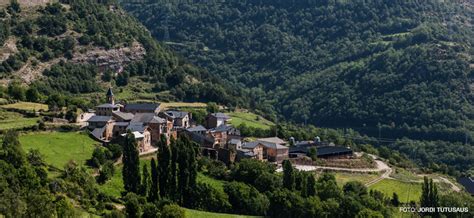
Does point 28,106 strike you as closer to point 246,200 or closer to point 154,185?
point 154,185

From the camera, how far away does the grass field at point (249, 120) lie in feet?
459

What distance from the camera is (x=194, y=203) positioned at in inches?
3359

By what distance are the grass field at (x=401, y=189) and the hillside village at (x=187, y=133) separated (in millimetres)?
10866

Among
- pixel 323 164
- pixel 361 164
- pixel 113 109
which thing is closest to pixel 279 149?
pixel 323 164

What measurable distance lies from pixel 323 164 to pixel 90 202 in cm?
4640

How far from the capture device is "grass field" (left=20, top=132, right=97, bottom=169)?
86.9m

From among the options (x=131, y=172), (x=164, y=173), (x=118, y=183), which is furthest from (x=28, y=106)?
(x=164, y=173)

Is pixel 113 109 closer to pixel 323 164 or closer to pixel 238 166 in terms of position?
pixel 238 166

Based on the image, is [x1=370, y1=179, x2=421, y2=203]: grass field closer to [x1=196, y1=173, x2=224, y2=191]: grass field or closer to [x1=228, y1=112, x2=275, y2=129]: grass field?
[x1=196, y1=173, x2=224, y2=191]: grass field

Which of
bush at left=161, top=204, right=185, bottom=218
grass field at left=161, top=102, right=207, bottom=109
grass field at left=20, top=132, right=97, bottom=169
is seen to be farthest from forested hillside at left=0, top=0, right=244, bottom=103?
bush at left=161, top=204, right=185, bottom=218

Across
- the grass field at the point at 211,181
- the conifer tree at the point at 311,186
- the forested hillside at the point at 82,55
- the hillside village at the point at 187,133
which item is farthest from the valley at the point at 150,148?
the grass field at the point at 211,181

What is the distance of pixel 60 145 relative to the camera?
91812 millimetres

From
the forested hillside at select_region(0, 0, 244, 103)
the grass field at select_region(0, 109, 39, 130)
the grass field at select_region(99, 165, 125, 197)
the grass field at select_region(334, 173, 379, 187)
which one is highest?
the forested hillside at select_region(0, 0, 244, 103)

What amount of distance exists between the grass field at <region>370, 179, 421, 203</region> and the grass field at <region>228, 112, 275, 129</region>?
3603 centimetres
